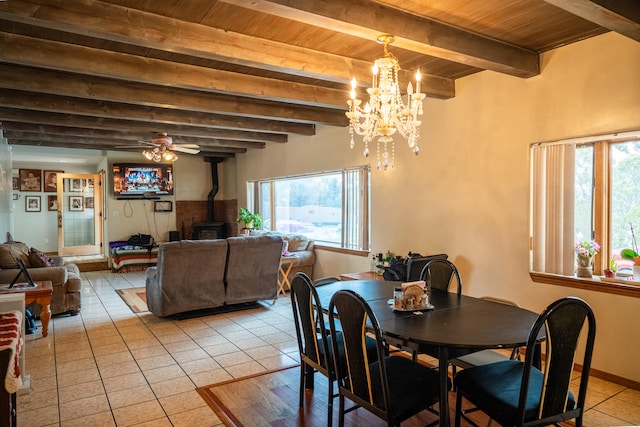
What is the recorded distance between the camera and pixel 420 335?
195 cm

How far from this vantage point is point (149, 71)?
3492mm

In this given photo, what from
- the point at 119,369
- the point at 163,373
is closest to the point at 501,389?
the point at 163,373

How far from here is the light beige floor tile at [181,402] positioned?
273 centimetres

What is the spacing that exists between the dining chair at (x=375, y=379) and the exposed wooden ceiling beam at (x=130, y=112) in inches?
162

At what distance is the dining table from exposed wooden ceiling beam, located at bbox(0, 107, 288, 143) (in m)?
4.51

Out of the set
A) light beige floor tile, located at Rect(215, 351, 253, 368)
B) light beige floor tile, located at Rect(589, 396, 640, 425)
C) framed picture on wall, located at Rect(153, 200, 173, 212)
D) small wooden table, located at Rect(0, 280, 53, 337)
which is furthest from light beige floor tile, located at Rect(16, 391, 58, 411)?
framed picture on wall, located at Rect(153, 200, 173, 212)

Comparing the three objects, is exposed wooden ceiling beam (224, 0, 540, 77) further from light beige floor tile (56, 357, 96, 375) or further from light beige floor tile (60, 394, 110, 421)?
light beige floor tile (56, 357, 96, 375)

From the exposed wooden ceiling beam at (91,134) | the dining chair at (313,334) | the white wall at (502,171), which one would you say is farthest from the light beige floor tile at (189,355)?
the exposed wooden ceiling beam at (91,134)

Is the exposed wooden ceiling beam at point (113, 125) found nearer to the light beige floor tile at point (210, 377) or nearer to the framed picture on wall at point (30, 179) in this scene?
the light beige floor tile at point (210, 377)

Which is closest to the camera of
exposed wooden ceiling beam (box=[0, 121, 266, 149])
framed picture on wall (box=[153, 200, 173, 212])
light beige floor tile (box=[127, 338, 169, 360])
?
light beige floor tile (box=[127, 338, 169, 360])

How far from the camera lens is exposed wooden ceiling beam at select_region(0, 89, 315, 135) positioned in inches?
174

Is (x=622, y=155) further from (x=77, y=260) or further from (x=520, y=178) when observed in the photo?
(x=77, y=260)

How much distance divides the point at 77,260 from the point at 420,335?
8.93 m

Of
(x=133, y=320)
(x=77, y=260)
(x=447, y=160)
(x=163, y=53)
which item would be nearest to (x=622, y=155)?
(x=447, y=160)
